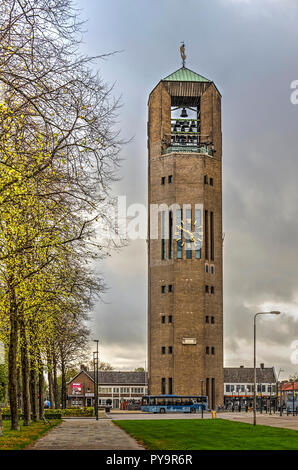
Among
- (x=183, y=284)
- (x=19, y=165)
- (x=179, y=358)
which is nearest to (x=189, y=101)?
(x=183, y=284)

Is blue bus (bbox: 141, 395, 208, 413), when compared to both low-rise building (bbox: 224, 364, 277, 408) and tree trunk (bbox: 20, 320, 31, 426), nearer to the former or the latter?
tree trunk (bbox: 20, 320, 31, 426)

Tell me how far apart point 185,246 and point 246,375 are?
6304 cm

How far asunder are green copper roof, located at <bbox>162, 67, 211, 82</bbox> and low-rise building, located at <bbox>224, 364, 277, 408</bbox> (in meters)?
68.6

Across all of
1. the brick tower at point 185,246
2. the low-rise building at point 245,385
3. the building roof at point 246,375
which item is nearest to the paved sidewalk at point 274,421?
the brick tower at point 185,246

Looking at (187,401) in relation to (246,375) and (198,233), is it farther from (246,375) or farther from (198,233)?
(246,375)

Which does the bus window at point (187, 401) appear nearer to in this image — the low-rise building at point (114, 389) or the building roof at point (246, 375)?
the low-rise building at point (114, 389)

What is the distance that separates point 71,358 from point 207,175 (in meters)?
31.2

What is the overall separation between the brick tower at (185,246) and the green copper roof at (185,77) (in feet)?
0.50

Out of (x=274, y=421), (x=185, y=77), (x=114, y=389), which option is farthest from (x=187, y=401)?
(x=114, y=389)

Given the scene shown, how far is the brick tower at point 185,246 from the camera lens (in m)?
81.7

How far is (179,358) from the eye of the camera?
8094cm

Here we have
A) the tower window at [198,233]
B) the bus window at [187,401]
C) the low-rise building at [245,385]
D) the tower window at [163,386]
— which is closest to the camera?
the bus window at [187,401]

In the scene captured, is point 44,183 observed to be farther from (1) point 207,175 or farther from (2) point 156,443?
(1) point 207,175

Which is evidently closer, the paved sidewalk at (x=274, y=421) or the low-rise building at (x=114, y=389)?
the paved sidewalk at (x=274, y=421)
